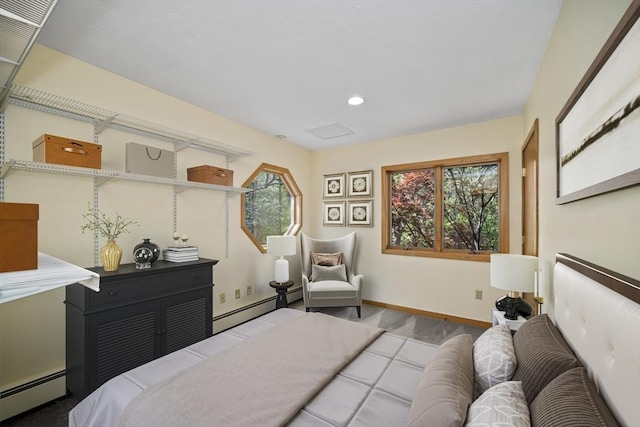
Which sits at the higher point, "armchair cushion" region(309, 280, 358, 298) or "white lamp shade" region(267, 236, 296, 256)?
"white lamp shade" region(267, 236, 296, 256)

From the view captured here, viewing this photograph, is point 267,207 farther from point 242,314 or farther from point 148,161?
point 148,161

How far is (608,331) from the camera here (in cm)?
80

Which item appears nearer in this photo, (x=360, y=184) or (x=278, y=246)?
(x=278, y=246)

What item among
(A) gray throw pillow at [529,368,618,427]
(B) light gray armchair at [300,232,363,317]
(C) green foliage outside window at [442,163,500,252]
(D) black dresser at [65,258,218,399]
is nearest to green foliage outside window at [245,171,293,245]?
(B) light gray armchair at [300,232,363,317]

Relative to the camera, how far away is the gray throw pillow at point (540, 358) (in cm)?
99

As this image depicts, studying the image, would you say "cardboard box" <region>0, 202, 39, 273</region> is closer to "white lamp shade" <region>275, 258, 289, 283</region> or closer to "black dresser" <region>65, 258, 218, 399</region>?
"black dresser" <region>65, 258, 218, 399</region>

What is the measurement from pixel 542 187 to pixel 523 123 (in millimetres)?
1451

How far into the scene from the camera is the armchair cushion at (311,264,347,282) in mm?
3834

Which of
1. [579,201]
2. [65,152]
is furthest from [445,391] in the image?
[65,152]

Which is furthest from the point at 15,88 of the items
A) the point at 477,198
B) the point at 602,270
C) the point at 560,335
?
the point at 477,198

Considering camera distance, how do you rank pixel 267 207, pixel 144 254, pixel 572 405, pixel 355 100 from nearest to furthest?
pixel 572 405 < pixel 144 254 < pixel 355 100 < pixel 267 207

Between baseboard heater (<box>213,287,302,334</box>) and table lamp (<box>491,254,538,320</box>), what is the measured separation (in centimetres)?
272

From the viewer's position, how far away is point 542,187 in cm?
207

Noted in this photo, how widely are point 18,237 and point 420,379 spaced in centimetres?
164
